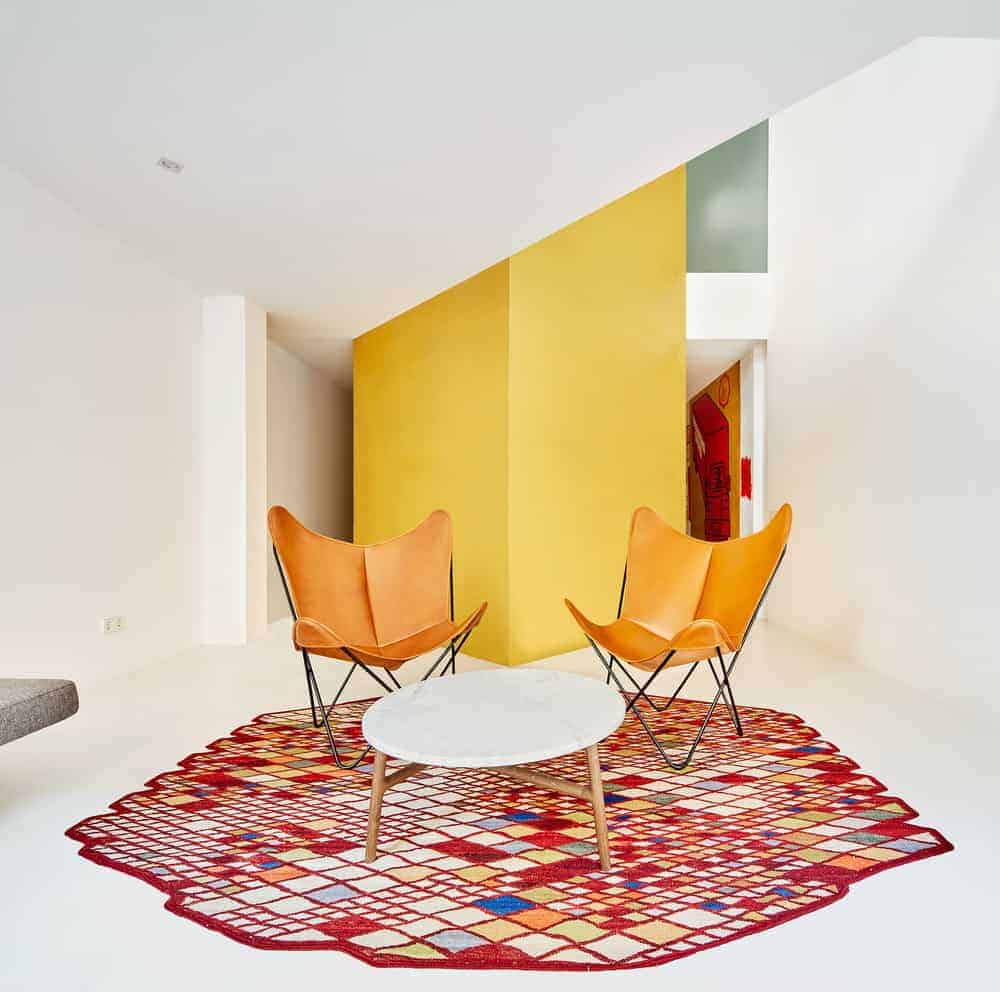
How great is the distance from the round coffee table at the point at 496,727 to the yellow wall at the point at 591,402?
2113 millimetres

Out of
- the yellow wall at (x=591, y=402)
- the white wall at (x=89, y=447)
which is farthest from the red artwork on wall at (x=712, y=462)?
the white wall at (x=89, y=447)

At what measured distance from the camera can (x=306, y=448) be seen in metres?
8.23

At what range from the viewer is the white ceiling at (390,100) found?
8.38 ft

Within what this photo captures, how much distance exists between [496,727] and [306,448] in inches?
248

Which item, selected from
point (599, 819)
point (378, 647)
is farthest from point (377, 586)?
point (599, 819)

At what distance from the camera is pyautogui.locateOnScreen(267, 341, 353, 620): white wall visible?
7.28 meters

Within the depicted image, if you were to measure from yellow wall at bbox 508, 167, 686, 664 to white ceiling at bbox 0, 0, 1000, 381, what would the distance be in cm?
80

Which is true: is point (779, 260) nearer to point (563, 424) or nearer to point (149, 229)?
point (563, 424)

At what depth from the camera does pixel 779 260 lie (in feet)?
21.8

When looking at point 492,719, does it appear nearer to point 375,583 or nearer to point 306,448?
point 375,583

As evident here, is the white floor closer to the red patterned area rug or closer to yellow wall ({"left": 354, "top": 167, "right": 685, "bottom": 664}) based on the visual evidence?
the red patterned area rug

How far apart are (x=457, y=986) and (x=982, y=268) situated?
3860 mm

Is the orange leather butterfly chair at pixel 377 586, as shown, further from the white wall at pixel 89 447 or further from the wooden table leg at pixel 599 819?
the wooden table leg at pixel 599 819

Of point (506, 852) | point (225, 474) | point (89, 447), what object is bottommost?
point (506, 852)
